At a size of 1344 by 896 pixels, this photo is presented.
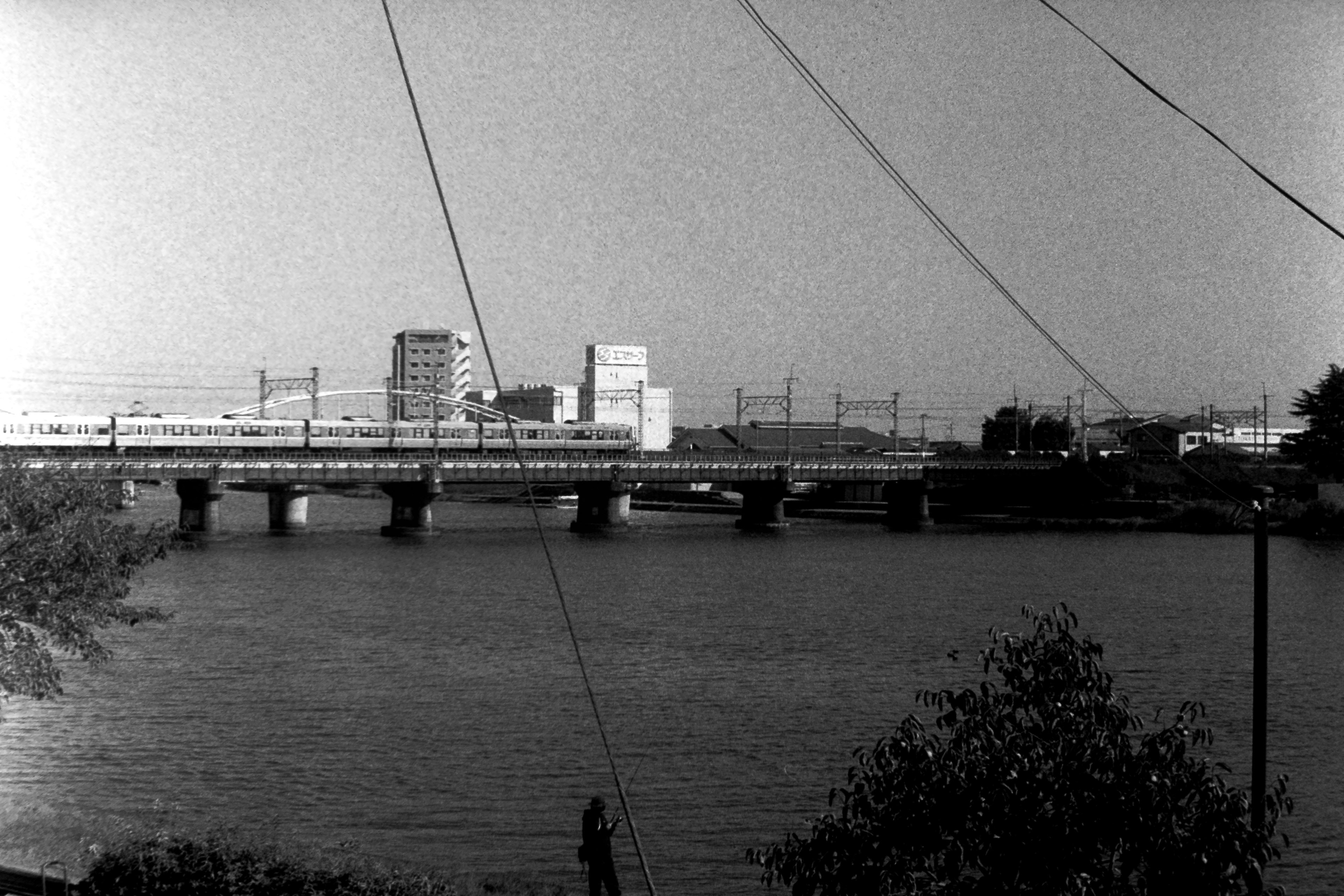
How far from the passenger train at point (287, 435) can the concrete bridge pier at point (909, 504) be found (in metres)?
13.2

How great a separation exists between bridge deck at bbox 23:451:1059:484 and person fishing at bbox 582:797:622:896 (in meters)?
35.0

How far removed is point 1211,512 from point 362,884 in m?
56.1

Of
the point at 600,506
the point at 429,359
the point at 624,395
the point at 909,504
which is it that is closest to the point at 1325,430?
the point at 909,504

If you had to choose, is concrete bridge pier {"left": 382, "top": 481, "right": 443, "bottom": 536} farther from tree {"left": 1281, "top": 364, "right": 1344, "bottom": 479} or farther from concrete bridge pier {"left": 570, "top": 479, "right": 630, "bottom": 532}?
tree {"left": 1281, "top": 364, "right": 1344, "bottom": 479}

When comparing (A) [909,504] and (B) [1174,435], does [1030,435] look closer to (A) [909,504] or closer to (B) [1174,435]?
(B) [1174,435]

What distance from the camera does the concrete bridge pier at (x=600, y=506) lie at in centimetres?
6081

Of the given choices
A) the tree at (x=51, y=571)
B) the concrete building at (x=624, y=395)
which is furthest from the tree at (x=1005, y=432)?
the tree at (x=51, y=571)

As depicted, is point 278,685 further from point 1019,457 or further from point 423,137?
point 1019,457

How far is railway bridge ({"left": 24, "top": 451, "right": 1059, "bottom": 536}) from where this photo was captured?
170 feet

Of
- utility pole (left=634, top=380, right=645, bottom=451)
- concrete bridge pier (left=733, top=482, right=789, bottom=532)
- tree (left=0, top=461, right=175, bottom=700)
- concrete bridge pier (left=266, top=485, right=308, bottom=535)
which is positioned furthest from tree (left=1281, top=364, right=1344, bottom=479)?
tree (left=0, top=461, right=175, bottom=700)

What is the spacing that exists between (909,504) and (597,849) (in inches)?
2282

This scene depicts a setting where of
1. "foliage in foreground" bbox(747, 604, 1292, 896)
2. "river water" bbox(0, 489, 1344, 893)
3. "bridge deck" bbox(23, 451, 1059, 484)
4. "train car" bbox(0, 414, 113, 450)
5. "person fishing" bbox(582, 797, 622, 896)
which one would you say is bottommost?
"river water" bbox(0, 489, 1344, 893)

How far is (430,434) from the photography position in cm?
6419

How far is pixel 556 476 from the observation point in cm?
5888
